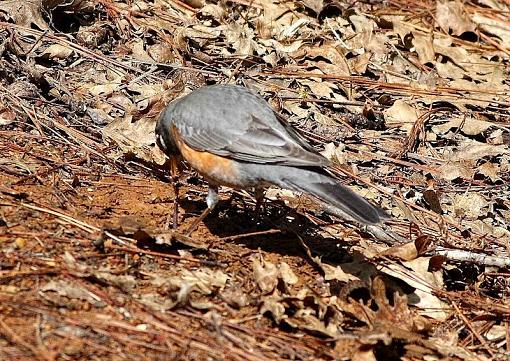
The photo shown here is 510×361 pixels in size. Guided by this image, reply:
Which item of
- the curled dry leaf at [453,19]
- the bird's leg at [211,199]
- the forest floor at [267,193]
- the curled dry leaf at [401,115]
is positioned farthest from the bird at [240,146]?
the curled dry leaf at [453,19]

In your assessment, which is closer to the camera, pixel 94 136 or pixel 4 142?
pixel 4 142

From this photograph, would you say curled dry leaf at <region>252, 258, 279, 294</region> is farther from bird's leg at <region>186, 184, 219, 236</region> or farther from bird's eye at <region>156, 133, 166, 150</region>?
bird's eye at <region>156, 133, 166, 150</region>

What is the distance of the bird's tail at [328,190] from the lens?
179 inches

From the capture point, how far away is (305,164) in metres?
4.93

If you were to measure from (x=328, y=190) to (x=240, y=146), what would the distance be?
80 centimetres

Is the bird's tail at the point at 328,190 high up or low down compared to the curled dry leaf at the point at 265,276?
up

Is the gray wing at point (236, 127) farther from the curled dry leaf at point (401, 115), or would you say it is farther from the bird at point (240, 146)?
the curled dry leaf at point (401, 115)

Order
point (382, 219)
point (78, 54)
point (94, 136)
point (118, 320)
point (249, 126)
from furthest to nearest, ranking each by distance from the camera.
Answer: point (78, 54) < point (94, 136) < point (249, 126) < point (382, 219) < point (118, 320)

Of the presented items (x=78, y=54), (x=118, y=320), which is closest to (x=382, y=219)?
(x=118, y=320)

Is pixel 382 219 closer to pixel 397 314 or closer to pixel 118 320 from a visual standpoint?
pixel 397 314

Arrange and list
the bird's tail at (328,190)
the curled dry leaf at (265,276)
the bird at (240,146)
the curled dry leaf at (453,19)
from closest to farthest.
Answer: the curled dry leaf at (265,276), the bird's tail at (328,190), the bird at (240,146), the curled dry leaf at (453,19)

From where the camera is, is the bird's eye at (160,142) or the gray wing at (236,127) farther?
the bird's eye at (160,142)

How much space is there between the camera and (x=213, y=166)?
17.9 feet

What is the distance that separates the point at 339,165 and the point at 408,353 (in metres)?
2.56
